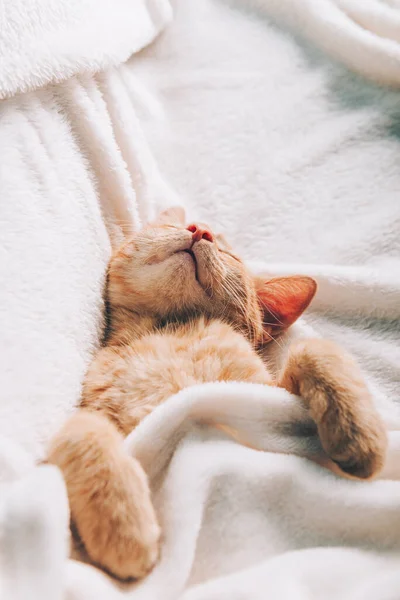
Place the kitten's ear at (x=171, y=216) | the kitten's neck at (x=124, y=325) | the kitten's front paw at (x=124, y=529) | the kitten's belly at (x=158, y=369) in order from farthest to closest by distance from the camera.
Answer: the kitten's ear at (x=171, y=216) → the kitten's neck at (x=124, y=325) → the kitten's belly at (x=158, y=369) → the kitten's front paw at (x=124, y=529)

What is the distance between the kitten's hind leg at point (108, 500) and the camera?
0.57 metres

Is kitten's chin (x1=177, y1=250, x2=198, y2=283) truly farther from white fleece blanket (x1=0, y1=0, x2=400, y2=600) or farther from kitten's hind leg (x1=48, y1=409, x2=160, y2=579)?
kitten's hind leg (x1=48, y1=409, x2=160, y2=579)

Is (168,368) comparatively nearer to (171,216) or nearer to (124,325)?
(124,325)

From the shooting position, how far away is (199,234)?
1.02 m

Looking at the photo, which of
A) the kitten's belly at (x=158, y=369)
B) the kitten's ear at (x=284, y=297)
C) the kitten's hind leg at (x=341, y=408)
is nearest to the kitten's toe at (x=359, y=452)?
the kitten's hind leg at (x=341, y=408)

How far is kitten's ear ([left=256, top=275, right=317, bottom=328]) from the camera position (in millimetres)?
1019

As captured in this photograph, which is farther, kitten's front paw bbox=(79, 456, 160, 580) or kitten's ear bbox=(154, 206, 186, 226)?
kitten's ear bbox=(154, 206, 186, 226)

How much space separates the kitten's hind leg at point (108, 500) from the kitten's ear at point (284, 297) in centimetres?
47

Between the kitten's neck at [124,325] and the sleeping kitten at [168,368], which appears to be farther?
the kitten's neck at [124,325]

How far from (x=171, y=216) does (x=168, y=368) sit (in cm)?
38

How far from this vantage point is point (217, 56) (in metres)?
1.43

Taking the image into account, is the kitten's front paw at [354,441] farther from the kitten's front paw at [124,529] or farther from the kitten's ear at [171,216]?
the kitten's ear at [171,216]

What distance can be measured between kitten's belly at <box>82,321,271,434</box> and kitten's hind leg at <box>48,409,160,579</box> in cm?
12

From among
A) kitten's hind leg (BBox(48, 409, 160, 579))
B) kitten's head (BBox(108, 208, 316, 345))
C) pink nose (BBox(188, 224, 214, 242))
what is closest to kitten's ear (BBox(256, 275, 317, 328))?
kitten's head (BBox(108, 208, 316, 345))
